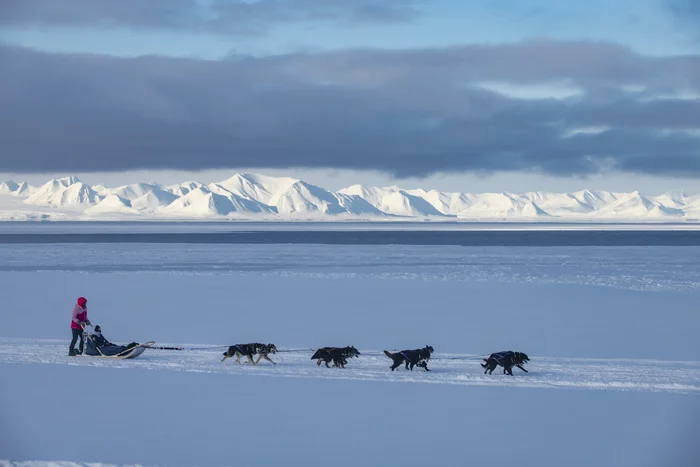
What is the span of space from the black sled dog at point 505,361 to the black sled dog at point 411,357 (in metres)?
0.88

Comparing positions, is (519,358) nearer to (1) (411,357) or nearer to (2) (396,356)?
(1) (411,357)

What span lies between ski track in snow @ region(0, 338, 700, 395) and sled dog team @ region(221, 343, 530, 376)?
13cm

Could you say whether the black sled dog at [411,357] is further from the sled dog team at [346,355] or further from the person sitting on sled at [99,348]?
the person sitting on sled at [99,348]

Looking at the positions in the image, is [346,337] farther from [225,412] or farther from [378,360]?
[225,412]

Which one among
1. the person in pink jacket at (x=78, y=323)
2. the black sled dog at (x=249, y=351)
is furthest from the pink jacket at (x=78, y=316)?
the black sled dog at (x=249, y=351)

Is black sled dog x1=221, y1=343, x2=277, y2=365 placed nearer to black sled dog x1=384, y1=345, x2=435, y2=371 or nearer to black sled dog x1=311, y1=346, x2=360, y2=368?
black sled dog x1=311, y1=346, x2=360, y2=368

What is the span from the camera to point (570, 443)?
8.50m

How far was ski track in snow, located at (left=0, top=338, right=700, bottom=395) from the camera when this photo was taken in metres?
11.4

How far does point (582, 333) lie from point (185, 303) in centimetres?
1071

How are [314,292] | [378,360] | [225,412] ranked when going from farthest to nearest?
[314,292], [378,360], [225,412]

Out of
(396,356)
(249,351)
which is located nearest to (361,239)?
(249,351)

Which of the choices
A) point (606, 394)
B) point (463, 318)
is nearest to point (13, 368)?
point (606, 394)

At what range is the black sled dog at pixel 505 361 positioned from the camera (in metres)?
11.7

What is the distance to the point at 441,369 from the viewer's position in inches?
485
